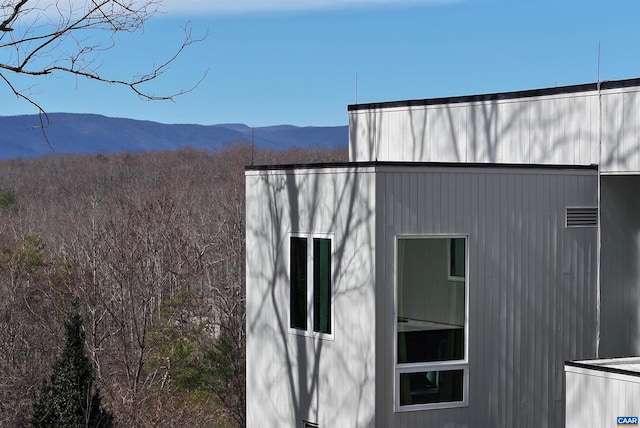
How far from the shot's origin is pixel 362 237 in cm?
1012

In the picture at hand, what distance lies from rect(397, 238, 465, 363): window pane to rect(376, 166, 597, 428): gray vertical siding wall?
0.41ft

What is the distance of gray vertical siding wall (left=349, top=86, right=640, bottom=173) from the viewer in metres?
11.6

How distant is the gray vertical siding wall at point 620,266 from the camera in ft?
38.8

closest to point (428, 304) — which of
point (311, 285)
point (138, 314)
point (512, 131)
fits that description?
point (311, 285)

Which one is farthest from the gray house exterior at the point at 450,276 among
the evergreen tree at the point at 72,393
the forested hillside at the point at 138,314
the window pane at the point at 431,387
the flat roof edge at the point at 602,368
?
the forested hillside at the point at 138,314

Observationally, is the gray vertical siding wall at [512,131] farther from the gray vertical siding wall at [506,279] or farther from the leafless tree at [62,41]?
the leafless tree at [62,41]

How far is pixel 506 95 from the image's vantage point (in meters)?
13.0

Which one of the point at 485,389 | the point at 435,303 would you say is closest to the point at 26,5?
the point at 435,303

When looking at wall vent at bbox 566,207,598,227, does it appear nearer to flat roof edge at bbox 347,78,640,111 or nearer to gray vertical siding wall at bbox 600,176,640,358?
gray vertical siding wall at bbox 600,176,640,358

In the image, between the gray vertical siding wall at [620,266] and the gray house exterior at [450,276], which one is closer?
the gray house exterior at [450,276]

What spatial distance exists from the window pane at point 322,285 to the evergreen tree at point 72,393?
704 cm

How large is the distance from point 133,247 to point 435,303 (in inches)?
1121

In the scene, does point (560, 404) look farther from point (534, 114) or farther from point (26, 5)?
point (26, 5)

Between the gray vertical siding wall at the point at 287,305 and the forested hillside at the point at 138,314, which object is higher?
the gray vertical siding wall at the point at 287,305
